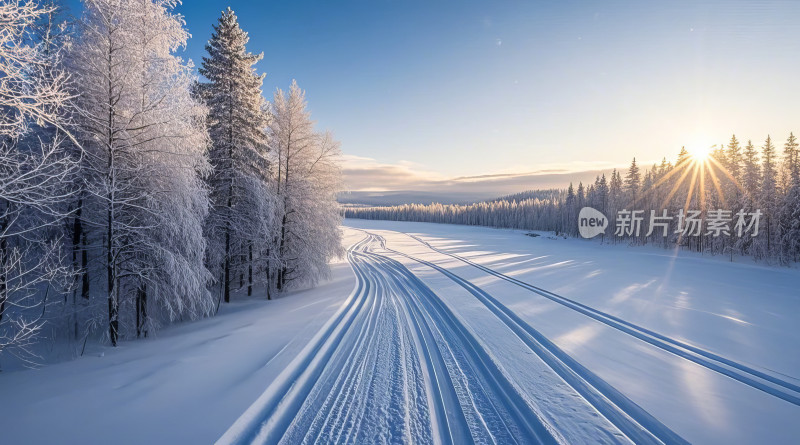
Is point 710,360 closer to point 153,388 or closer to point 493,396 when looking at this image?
point 493,396

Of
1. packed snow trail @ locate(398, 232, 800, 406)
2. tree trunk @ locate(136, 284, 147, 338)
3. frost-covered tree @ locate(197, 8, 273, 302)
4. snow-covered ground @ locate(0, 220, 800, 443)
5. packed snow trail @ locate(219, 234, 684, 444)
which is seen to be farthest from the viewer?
frost-covered tree @ locate(197, 8, 273, 302)

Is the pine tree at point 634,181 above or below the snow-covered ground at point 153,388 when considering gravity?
above

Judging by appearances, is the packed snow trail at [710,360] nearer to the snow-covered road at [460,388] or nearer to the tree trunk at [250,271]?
the snow-covered road at [460,388]

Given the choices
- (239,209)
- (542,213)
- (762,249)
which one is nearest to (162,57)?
(239,209)

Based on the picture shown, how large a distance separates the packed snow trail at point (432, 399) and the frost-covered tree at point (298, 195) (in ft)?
27.1

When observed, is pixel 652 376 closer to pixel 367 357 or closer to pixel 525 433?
pixel 525 433

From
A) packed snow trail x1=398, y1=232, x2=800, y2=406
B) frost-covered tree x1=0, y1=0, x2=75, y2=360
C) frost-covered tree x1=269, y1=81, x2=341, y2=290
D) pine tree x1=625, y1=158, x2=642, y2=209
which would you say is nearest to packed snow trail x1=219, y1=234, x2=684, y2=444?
packed snow trail x1=398, y1=232, x2=800, y2=406

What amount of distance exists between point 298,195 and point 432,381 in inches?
481

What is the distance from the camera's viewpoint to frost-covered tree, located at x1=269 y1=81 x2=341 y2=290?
14914mm

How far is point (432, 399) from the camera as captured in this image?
4758mm

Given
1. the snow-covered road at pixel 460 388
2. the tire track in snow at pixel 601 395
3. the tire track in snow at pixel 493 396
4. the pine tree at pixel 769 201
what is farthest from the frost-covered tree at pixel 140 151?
the pine tree at pixel 769 201

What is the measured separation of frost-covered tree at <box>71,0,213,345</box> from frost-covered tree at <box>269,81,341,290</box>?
5123mm

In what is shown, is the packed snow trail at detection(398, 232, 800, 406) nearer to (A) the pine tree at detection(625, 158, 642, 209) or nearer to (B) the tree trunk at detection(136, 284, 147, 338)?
(B) the tree trunk at detection(136, 284, 147, 338)

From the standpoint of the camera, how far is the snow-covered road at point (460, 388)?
4.00 metres
